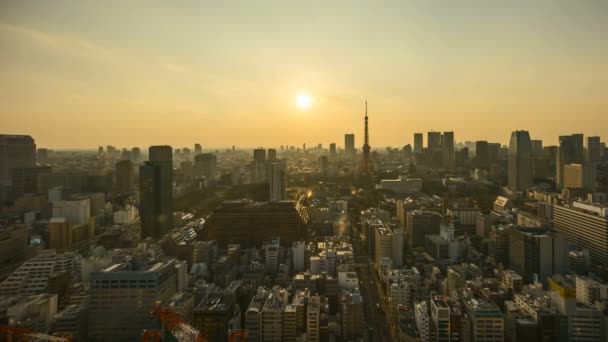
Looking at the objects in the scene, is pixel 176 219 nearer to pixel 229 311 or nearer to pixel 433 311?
pixel 229 311

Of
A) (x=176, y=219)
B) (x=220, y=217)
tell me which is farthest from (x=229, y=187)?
(x=220, y=217)

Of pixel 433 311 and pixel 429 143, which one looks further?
pixel 429 143

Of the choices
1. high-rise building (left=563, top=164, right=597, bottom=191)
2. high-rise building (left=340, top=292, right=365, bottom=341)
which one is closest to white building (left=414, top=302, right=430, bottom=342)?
high-rise building (left=340, top=292, right=365, bottom=341)

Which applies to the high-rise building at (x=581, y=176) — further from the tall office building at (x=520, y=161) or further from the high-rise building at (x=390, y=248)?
the high-rise building at (x=390, y=248)

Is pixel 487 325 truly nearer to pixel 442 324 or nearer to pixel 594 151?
pixel 442 324

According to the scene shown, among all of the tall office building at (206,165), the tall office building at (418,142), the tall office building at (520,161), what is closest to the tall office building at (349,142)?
the tall office building at (418,142)

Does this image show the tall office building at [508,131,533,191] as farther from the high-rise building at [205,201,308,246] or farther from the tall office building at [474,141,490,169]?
the high-rise building at [205,201,308,246]
